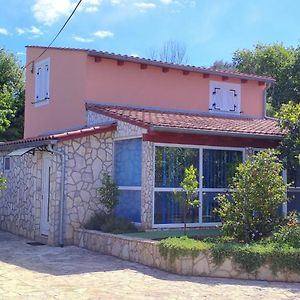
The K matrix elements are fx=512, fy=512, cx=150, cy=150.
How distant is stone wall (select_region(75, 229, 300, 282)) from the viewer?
32.3 feet

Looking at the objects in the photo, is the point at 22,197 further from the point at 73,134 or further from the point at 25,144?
the point at 73,134

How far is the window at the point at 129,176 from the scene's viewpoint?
13.9 m

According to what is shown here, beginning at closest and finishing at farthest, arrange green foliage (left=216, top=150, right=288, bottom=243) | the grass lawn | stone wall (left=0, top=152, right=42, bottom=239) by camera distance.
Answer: green foliage (left=216, top=150, right=288, bottom=243), the grass lawn, stone wall (left=0, top=152, right=42, bottom=239)

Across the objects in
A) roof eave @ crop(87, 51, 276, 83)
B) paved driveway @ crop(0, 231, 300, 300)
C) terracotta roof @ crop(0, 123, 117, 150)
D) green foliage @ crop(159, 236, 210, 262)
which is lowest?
paved driveway @ crop(0, 231, 300, 300)

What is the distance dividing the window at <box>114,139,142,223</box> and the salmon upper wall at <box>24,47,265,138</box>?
2.54 m

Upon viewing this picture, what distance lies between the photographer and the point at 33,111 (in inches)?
783

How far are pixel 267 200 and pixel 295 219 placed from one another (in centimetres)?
113

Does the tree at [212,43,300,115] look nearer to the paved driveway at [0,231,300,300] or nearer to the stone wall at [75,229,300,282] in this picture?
the stone wall at [75,229,300,282]

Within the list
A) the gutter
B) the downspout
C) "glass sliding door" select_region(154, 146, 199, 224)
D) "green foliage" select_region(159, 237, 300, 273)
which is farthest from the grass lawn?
the gutter

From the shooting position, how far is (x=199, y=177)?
14227 millimetres

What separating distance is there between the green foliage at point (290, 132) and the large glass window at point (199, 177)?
60.9 inches

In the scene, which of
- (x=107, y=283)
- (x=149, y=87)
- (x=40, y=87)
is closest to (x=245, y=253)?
(x=107, y=283)

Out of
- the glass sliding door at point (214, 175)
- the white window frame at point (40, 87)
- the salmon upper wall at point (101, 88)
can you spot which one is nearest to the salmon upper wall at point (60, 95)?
the salmon upper wall at point (101, 88)

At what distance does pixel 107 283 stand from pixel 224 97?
39.1 ft
